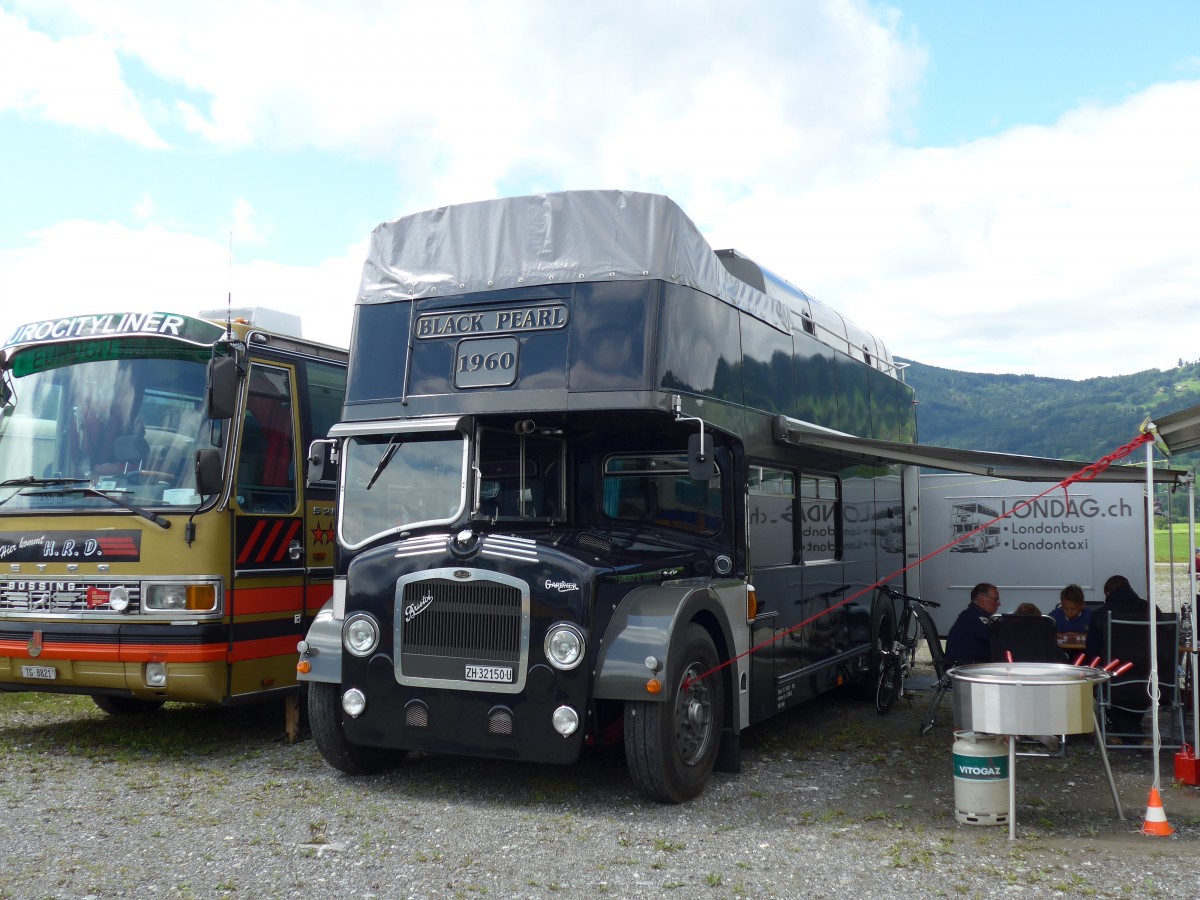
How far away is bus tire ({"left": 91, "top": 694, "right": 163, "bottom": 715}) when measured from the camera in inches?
397

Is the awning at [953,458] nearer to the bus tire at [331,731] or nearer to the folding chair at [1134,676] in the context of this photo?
the folding chair at [1134,676]

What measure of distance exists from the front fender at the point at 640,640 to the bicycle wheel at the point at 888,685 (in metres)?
4.65

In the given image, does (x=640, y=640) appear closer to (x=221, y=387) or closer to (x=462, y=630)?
(x=462, y=630)

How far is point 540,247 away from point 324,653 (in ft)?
9.86

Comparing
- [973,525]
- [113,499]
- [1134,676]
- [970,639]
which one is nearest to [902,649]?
[970,639]

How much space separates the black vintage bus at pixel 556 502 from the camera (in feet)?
22.5

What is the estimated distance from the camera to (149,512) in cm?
805

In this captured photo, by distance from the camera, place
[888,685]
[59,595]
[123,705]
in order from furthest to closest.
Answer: [888,685] < [123,705] < [59,595]

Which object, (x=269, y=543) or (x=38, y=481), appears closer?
(x=38, y=481)

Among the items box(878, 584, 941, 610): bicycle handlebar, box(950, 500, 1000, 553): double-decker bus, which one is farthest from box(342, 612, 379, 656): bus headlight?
box(950, 500, 1000, 553): double-decker bus

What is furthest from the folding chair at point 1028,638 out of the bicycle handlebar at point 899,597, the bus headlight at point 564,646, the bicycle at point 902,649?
the bus headlight at point 564,646

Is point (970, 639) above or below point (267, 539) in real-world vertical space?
below

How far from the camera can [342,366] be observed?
9898 millimetres

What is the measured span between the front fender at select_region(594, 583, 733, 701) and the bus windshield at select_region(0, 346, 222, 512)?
3.23 metres
